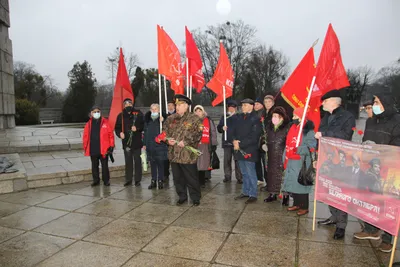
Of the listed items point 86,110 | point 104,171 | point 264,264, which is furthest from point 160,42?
point 86,110

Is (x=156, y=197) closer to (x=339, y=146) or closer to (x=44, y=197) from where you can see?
(x=44, y=197)

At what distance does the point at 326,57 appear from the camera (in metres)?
4.28

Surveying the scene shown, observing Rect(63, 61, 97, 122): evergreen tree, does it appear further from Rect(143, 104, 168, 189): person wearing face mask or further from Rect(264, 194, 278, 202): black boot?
Rect(264, 194, 278, 202): black boot

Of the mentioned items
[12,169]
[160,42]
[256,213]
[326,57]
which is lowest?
[256,213]

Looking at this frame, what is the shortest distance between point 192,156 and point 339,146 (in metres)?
2.47

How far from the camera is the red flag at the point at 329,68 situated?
4285 millimetres

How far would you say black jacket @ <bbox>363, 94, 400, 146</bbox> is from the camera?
12.3ft

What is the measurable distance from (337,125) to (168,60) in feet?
12.6

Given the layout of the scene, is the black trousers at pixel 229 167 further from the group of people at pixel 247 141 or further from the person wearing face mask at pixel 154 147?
the person wearing face mask at pixel 154 147

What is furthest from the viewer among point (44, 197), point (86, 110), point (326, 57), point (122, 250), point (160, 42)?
point (86, 110)

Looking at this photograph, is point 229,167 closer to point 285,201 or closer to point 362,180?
point 285,201

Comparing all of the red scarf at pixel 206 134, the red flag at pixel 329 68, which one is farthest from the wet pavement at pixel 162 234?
the red flag at pixel 329 68

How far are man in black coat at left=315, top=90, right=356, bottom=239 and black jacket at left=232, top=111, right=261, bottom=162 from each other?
1.42 meters

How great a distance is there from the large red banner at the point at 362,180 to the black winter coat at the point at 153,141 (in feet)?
11.0
